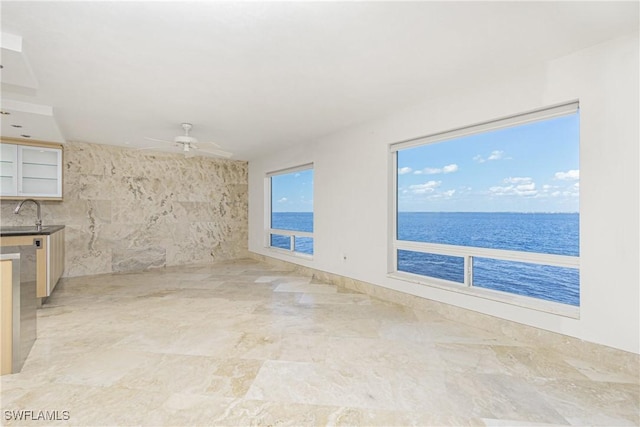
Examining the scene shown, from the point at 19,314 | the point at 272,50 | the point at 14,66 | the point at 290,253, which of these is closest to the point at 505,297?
the point at 272,50

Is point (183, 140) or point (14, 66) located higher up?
point (14, 66)

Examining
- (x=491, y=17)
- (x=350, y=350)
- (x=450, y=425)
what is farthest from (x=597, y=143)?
(x=350, y=350)

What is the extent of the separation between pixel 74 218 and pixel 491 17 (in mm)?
6513

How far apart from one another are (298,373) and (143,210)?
5205 mm

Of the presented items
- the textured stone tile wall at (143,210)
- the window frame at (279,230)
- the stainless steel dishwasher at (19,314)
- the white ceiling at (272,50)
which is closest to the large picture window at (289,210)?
the window frame at (279,230)

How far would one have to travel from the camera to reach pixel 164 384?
1946 millimetres

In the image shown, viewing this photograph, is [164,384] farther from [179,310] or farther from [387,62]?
[387,62]

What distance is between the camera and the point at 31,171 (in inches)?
181

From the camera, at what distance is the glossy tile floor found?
1.67m

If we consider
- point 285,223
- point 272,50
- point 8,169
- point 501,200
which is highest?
point 272,50

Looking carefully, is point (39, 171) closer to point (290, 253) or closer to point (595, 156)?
point (290, 253)

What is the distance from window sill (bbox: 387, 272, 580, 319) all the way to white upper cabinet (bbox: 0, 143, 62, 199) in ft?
18.4

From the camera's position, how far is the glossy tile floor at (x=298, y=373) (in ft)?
5.48

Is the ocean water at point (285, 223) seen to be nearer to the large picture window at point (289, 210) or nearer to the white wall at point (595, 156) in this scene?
the large picture window at point (289, 210)
